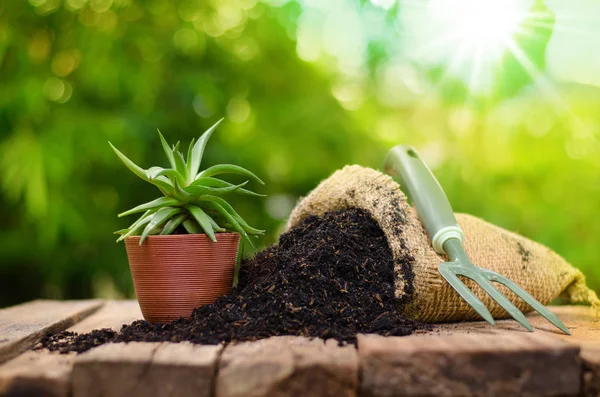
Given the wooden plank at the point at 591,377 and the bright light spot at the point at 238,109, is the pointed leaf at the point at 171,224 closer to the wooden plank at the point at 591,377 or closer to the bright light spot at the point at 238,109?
the wooden plank at the point at 591,377

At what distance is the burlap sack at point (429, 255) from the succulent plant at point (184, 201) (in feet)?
0.92

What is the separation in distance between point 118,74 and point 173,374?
218 centimetres

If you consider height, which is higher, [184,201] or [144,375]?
[184,201]

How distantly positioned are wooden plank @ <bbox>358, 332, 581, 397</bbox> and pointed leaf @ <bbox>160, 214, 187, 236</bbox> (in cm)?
51

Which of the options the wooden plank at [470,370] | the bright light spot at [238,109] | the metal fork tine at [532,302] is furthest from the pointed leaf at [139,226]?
the bright light spot at [238,109]

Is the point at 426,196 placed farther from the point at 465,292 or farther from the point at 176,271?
the point at 176,271

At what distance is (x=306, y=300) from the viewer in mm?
1004

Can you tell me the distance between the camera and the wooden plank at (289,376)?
30.3 inches

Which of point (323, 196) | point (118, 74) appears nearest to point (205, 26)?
point (118, 74)

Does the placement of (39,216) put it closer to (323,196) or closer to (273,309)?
(323,196)

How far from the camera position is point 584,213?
256cm

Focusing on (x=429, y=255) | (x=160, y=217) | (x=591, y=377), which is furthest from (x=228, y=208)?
(x=591, y=377)

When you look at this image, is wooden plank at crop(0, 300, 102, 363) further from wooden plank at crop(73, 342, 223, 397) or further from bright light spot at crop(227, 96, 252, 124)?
bright light spot at crop(227, 96, 252, 124)

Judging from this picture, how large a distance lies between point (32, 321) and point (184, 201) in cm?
51
